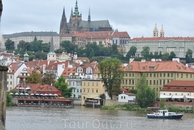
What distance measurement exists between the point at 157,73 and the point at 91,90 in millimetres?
6553

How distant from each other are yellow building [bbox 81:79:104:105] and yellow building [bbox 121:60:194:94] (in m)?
4.29

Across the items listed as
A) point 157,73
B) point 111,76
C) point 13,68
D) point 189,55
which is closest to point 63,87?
point 111,76

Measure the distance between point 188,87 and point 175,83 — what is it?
1471 mm

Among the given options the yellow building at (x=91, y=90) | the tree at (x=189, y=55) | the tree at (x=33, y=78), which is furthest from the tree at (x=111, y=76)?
the tree at (x=189, y=55)

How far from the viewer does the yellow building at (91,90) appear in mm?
Answer: 60300

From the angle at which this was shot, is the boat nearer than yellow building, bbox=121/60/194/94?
Yes

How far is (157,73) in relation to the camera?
63.0m

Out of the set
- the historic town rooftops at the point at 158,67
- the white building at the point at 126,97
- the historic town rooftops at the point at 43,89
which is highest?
the historic town rooftops at the point at 158,67

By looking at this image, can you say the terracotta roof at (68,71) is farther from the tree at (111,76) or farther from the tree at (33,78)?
the tree at (111,76)

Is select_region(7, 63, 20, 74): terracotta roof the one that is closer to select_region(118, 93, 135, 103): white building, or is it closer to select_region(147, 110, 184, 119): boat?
select_region(118, 93, 135, 103): white building

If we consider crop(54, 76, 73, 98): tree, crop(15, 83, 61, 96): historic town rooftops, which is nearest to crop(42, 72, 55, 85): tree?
crop(54, 76, 73, 98): tree

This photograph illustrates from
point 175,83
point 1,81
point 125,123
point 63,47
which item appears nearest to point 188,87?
point 175,83

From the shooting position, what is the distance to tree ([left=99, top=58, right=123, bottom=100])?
57844 mm

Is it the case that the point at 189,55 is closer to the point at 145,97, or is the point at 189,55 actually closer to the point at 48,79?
the point at 48,79
